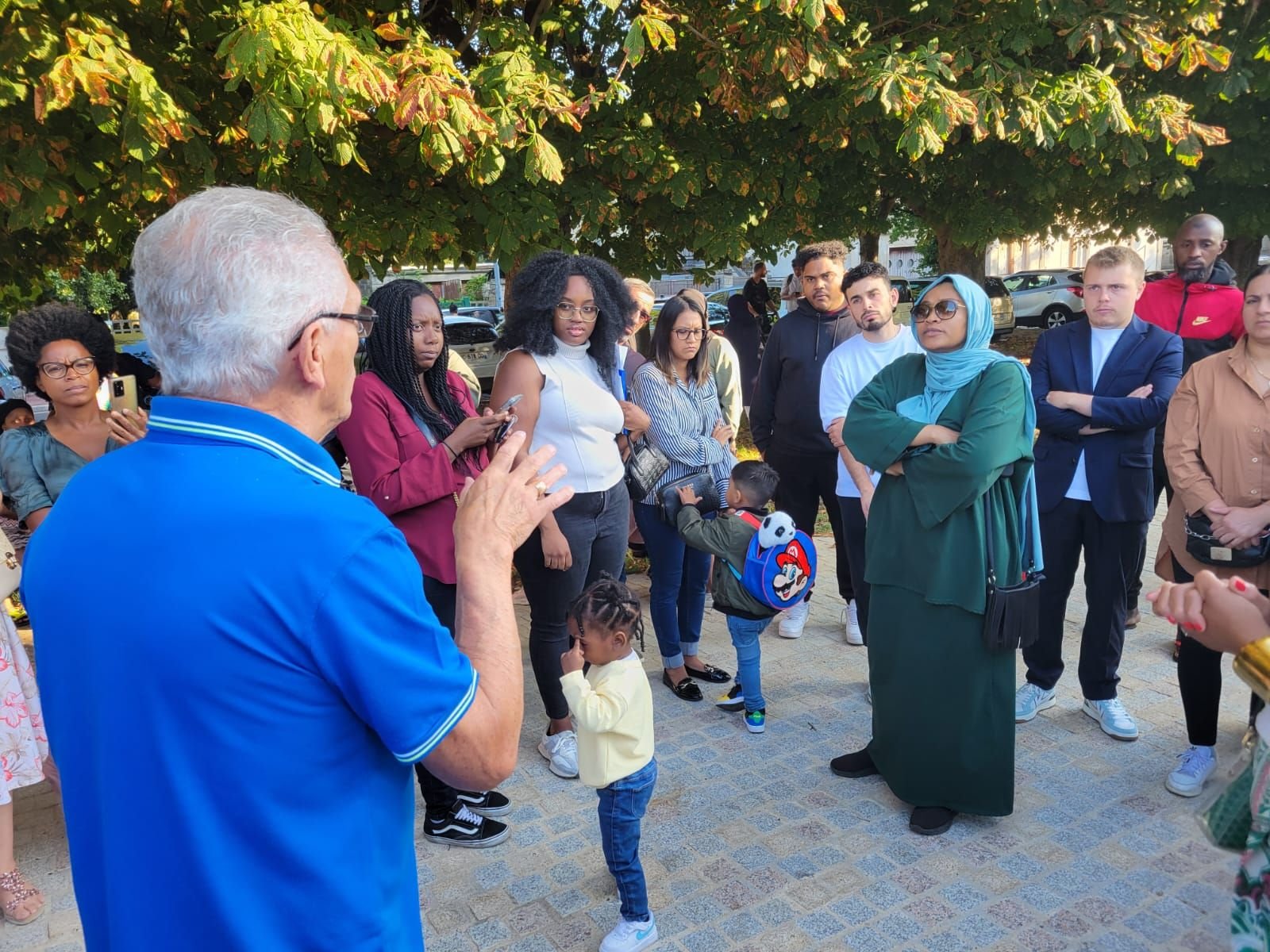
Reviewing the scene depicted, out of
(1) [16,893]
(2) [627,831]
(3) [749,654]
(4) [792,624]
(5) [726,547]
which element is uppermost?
(5) [726,547]

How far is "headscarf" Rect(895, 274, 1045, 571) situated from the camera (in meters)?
3.33

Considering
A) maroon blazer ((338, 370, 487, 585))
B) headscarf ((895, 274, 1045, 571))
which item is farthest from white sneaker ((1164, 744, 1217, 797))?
maroon blazer ((338, 370, 487, 585))

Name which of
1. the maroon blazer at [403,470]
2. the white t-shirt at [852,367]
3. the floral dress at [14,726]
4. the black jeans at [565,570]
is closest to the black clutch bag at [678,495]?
the black jeans at [565,570]

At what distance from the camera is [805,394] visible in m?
5.23

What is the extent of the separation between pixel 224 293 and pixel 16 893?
9.63ft

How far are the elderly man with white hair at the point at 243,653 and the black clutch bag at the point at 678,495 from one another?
9.55ft

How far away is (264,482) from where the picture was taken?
4.03 ft

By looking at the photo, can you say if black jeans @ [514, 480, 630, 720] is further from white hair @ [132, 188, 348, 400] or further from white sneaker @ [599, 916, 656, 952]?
white hair @ [132, 188, 348, 400]

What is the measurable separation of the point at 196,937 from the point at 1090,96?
7.75 metres

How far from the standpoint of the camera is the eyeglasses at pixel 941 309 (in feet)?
10.9

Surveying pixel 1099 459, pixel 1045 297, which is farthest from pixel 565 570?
pixel 1045 297

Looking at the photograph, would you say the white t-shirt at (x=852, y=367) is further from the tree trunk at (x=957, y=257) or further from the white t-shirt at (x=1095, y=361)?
the tree trunk at (x=957, y=257)

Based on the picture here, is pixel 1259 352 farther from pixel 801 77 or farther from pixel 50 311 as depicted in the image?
pixel 50 311

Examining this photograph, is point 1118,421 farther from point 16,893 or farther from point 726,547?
point 16,893
